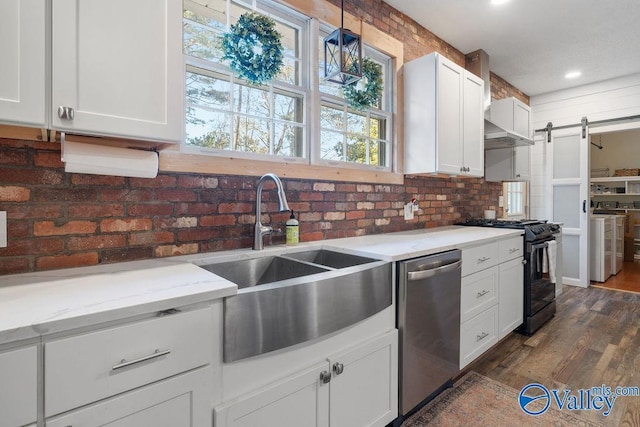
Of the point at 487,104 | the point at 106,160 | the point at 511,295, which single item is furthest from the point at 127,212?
the point at 487,104

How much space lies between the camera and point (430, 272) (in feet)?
5.90

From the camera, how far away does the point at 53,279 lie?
1.15 meters

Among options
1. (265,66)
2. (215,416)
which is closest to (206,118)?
(265,66)

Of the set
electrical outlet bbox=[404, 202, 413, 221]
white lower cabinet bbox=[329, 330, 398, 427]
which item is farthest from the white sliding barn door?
white lower cabinet bbox=[329, 330, 398, 427]

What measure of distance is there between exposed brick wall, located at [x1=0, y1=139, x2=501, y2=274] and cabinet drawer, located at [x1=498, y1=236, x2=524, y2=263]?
1283mm

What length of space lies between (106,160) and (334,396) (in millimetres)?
1336

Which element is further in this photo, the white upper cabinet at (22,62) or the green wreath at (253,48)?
the green wreath at (253,48)

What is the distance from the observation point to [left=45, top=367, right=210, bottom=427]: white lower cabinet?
0.81 meters

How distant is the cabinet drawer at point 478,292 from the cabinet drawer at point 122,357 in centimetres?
176

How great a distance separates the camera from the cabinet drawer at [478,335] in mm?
2172

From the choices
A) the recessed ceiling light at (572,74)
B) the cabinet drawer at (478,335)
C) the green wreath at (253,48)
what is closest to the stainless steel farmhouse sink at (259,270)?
the green wreath at (253,48)

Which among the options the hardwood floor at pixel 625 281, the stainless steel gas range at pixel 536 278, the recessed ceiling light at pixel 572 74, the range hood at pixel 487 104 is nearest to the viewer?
the stainless steel gas range at pixel 536 278

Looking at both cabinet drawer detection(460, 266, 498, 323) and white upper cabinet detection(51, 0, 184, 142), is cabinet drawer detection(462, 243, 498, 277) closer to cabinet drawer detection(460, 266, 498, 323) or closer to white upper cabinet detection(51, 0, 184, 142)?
cabinet drawer detection(460, 266, 498, 323)

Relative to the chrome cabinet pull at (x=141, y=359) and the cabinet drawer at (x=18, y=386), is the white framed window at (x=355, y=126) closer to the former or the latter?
the chrome cabinet pull at (x=141, y=359)
